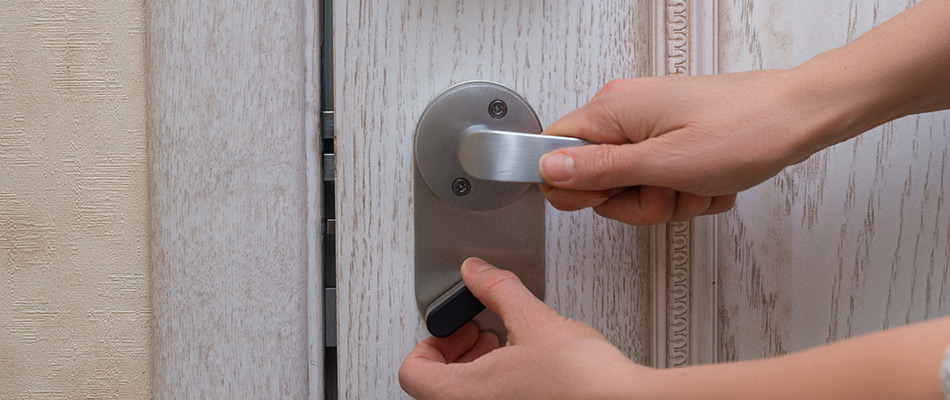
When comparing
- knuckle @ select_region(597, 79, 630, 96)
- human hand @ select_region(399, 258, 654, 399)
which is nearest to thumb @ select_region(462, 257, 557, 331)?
human hand @ select_region(399, 258, 654, 399)

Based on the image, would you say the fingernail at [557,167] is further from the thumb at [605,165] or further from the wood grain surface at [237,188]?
the wood grain surface at [237,188]

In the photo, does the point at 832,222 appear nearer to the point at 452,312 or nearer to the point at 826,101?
the point at 826,101

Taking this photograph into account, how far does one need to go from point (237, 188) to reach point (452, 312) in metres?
0.15

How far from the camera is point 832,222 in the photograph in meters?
0.38

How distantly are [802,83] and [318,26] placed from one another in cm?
28

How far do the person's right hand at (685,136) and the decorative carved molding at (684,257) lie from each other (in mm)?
39

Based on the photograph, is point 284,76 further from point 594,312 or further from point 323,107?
point 594,312

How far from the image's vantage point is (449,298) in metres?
0.35

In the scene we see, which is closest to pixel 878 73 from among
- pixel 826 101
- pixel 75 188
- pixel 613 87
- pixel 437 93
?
pixel 826 101

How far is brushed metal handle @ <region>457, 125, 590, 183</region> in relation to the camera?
31 cm

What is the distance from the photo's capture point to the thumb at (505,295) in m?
0.33

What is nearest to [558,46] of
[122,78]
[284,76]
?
[284,76]

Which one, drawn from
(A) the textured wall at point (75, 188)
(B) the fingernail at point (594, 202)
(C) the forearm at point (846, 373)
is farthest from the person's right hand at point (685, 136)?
(A) the textured wall at point (75, 188)

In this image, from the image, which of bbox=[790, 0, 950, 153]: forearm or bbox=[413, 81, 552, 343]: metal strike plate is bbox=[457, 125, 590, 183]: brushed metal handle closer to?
bbox=[413, 81, 552, 343]: metal strike plate
